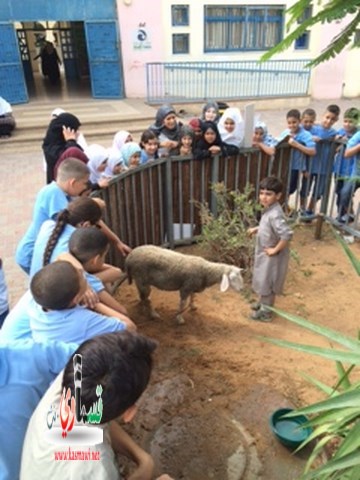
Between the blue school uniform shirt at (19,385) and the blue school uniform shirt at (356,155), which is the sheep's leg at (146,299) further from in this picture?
the blue school uniform shirt at (356,155)

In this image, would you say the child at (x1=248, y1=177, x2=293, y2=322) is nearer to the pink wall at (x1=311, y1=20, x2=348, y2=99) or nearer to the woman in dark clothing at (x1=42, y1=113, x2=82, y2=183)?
the woman in dark clothing at (x1=42, y1=113, x2=82, y2=183)

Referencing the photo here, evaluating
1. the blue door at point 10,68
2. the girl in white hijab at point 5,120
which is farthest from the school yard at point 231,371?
the blue door at point 10,68

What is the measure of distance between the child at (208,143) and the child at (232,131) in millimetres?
177

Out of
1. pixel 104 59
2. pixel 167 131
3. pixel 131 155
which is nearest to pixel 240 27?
pixel 104 59

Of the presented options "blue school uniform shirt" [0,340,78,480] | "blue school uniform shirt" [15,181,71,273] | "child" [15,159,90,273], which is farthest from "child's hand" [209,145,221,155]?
"blue school uniform shirt" [0,340,78,480]

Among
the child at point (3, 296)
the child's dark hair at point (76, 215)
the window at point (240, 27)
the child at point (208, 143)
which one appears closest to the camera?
the child's dark hair at point (76, 215)

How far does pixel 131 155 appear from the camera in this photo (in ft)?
16.2

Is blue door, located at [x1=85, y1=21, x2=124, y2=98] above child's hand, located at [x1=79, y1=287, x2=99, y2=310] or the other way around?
above

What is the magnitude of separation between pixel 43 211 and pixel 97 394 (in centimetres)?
232

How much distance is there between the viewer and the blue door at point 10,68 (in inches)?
502

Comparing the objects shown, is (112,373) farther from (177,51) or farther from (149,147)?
(177,51)

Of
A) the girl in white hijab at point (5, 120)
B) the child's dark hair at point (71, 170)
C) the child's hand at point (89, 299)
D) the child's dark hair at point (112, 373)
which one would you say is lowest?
the girl in white hijab at point (5, 120)

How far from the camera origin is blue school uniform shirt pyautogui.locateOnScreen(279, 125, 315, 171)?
19.3 feet

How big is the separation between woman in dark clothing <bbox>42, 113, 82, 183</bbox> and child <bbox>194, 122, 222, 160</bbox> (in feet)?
5.16
